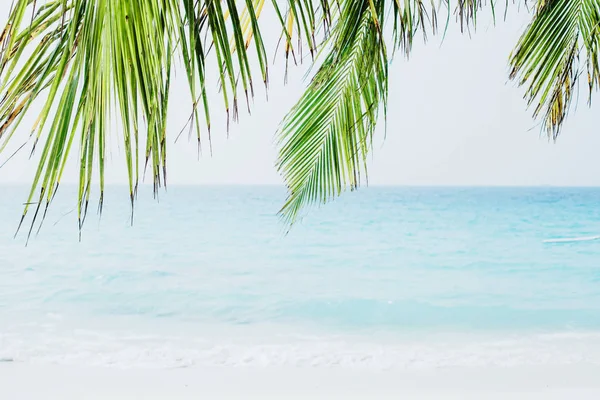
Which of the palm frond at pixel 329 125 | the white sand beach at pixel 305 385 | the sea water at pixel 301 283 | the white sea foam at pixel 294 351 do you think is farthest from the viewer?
the sea water at pixel 301 283

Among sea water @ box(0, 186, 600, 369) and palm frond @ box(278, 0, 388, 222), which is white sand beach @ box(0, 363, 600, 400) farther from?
palm frond @ box(278, 0, 388, 222)

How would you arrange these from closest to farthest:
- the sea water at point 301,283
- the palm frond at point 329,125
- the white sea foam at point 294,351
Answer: the palm frond at point 329,125
the white sea foam at point 294,351
the sea water at point 301,283

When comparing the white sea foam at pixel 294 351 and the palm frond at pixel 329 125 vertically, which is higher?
the palm frond at pixel 329 125

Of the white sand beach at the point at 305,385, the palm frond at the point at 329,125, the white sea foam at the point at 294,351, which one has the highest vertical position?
the palm frond at the point at 329,125

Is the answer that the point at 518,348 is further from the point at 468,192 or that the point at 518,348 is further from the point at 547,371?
the point at 468,192

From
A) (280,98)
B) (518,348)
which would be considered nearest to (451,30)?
(280,98)

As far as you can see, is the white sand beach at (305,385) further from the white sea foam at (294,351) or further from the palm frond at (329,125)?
the palm frond at (329,125)

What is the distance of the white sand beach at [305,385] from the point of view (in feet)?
6.77

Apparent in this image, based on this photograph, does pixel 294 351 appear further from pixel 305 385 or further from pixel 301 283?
pixel 301 283

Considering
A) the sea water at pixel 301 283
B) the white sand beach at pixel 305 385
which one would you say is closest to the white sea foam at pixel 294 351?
the sea water at pixel 301 283

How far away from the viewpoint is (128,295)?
373cm

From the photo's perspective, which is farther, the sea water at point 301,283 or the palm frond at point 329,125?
the sea water at point 301,283

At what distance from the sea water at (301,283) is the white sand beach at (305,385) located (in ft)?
1.34

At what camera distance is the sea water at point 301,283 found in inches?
120
